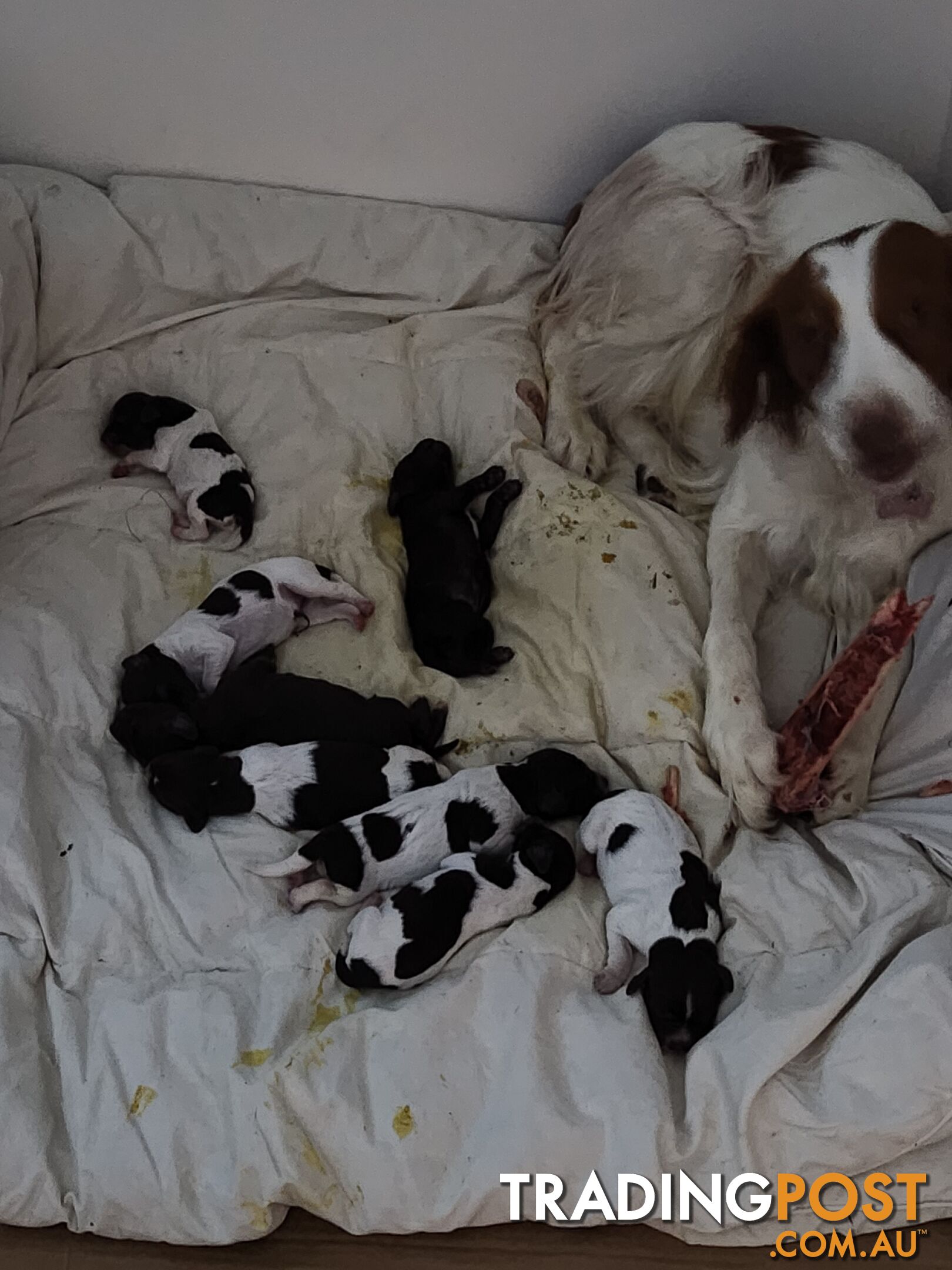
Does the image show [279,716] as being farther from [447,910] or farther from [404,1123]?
[404,1123]

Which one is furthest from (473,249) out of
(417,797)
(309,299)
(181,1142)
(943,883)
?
(181,1142)

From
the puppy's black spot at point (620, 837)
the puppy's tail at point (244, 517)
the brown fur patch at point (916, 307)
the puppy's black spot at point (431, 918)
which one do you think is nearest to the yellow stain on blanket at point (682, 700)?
the puppy's black spot at point (620, 837)

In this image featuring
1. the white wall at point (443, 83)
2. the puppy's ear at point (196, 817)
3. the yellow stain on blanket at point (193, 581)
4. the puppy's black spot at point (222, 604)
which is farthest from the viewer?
the white wall at point (443, 83)

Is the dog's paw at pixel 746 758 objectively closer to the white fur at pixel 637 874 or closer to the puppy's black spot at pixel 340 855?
the white fur at pixel 637 874

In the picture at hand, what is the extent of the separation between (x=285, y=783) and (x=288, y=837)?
0.09 metres

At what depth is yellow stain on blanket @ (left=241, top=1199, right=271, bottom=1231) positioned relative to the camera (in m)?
1.41

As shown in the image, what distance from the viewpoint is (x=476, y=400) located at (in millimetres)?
2354

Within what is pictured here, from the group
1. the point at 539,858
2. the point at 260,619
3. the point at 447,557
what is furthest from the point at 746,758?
the point at 260,619

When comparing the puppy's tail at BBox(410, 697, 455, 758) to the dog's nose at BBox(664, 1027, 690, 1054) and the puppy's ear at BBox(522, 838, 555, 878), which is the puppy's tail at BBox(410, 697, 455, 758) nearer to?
the puppy's ear at BBox(522, 838, 555, 878)

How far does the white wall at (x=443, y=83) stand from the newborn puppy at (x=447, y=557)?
0.74 meters

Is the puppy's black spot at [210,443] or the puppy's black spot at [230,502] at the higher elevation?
the puppy's black spot at [210,443]

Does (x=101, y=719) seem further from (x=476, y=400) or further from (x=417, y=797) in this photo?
(x=476, y=400)

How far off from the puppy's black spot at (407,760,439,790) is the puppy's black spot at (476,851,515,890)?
0.17 m

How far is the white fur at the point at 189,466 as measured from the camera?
215cm
